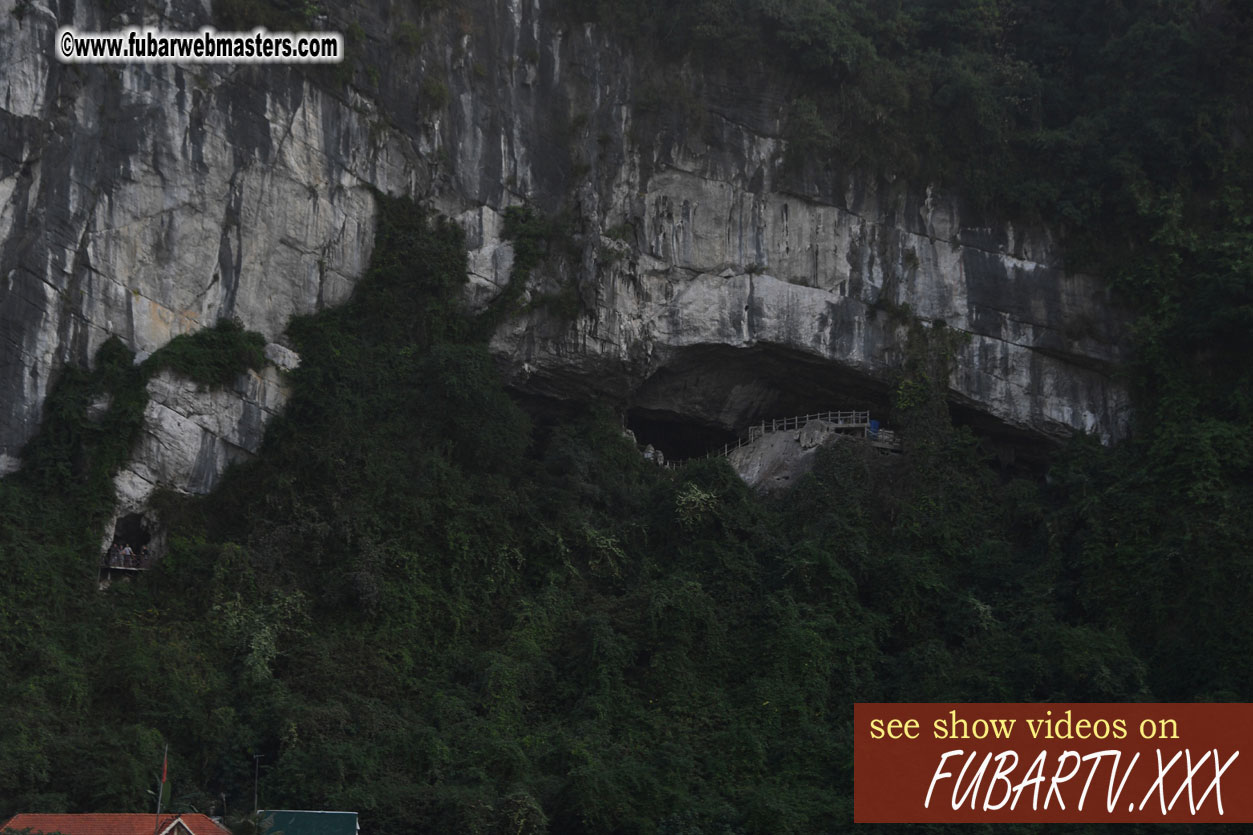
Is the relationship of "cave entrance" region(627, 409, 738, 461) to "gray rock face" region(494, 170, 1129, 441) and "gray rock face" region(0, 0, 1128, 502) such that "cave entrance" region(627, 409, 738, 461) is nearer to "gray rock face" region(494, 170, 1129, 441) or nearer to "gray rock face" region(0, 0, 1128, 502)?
"gray rock face" region(0, 0, 1128, 502)

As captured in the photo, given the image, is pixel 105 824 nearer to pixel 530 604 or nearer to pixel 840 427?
pixel 530 604

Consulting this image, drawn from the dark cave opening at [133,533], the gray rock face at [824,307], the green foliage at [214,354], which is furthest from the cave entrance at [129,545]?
the gray rock face at [824,307]

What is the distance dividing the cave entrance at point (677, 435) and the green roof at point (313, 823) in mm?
11449

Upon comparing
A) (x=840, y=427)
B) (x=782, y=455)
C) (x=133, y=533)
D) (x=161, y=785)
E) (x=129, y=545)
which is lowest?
(x=161, y=785)

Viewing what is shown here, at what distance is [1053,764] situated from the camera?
1591cm

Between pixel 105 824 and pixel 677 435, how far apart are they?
14.1 metres

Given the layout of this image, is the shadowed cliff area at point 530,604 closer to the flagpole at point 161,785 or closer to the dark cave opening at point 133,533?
the flagpole at point 161,785

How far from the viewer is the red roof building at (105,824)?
16.9 m

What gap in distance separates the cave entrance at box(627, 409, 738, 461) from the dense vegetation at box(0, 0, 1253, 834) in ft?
6.22

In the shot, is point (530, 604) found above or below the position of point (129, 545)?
below

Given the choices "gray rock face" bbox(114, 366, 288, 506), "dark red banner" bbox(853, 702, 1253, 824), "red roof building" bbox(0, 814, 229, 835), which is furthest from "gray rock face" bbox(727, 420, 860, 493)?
"red roof building" bbox(0, 814, 229, 835)

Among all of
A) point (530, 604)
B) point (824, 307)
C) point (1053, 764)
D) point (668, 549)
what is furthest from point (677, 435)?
point (1053, 764)

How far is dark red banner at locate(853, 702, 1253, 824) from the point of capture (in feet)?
51.9

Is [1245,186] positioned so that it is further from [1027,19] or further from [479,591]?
[479,591]
